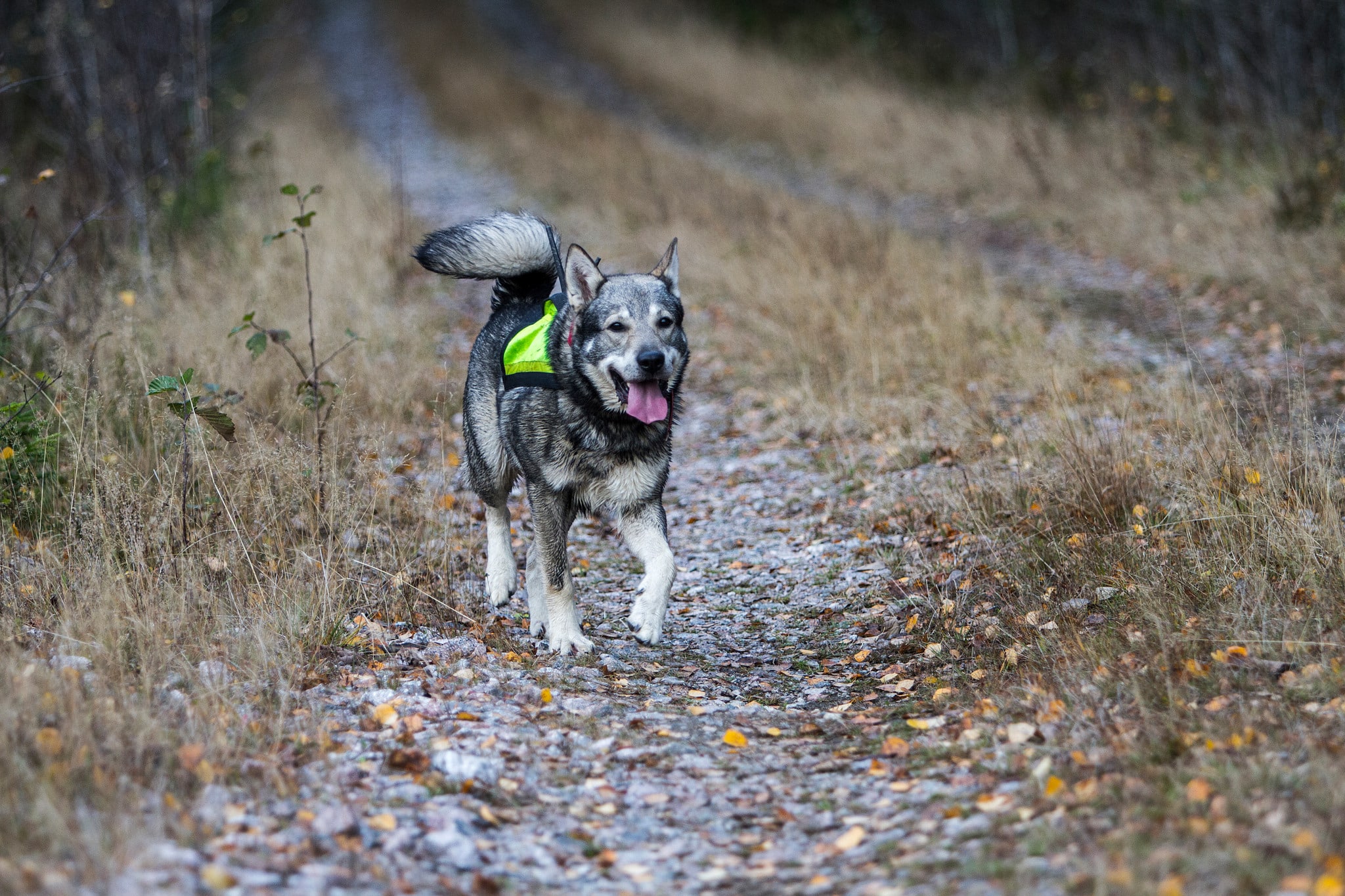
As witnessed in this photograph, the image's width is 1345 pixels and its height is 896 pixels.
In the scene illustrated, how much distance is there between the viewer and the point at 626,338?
500 centimetres

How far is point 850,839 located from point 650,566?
1794 millimetres

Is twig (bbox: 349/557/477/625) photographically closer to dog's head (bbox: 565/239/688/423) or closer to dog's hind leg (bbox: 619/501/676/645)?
dog's hind leg (bbox: 619/501/676/645)

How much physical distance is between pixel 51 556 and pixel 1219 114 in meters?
14.5

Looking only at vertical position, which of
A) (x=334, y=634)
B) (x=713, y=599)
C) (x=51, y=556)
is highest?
(x=51, y=556)

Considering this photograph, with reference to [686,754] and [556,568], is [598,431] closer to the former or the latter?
[556,568]

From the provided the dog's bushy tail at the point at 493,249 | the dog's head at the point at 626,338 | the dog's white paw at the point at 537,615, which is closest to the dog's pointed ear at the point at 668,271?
the dog's head at the point at 626,338

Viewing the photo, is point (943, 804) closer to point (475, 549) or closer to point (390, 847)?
point (390, 847)

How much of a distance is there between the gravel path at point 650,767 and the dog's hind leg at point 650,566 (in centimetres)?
27

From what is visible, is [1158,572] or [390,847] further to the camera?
[1158,572]

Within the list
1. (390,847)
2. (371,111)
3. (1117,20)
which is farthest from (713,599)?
(371,111)

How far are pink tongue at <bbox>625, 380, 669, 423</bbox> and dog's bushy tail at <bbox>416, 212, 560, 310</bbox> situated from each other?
115cm

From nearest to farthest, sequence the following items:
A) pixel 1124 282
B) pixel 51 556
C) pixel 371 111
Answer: pixel 51 556, pixel 1124 282, pixel 371 111

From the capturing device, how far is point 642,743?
14.1ft

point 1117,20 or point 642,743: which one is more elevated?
point 1117,20
